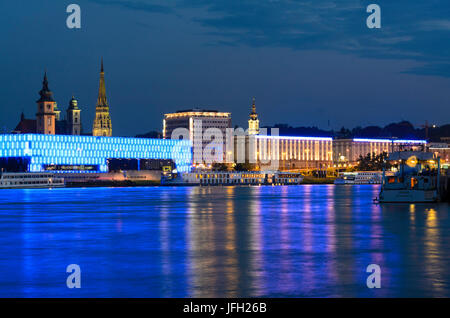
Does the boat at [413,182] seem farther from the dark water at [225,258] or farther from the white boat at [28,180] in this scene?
the white boat at [28,180]

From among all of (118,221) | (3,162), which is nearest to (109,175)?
(3,162)

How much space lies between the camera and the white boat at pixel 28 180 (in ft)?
516

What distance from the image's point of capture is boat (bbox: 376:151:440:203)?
62438 millimetres

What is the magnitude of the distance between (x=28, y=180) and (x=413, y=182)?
4454 inches

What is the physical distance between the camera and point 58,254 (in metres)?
24.4

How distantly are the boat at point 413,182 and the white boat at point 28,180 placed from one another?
347 feet

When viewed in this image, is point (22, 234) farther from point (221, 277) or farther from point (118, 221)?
point (221, 277)

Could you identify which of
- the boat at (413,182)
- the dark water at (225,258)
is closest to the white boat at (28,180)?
the boat at (413,182)

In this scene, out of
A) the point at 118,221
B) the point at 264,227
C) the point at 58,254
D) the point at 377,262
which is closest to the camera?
the point at 377,262

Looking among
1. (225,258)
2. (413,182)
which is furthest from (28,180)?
(225,258)

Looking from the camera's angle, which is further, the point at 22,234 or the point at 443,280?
the point at 22,234

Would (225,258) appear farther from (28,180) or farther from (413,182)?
(28,180)
